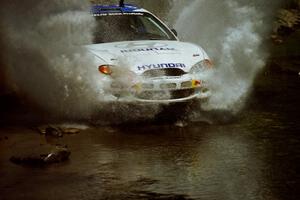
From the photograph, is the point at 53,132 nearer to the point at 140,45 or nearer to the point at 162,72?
the point at 162,72

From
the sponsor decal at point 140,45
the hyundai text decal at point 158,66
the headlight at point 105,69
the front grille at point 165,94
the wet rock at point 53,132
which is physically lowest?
the wet rock at point 53,132

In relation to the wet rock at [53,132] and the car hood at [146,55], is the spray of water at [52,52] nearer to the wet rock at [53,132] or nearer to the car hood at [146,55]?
the car hood at [146,55]

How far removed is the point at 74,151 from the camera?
828cm

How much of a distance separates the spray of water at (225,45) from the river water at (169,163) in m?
0.44

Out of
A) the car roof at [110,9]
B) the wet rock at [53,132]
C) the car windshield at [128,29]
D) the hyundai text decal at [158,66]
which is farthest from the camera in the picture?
the car roof at [110,9]

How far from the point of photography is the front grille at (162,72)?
377 inches

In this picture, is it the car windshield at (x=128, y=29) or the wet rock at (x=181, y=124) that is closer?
the wet rock at (x=181, y=124)

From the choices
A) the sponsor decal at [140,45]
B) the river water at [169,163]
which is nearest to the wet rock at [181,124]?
the river water at [169,163]

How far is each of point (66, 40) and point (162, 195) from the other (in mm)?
4315

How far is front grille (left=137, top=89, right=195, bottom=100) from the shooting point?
31.2 ft

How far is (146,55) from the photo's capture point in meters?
9.87

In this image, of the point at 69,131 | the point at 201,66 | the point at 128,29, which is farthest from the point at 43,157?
the point at 128,29

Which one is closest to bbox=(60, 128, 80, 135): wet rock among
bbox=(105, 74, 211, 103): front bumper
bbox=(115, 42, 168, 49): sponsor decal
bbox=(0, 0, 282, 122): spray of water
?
bbox=(0, 0, 282, 122): spray of water

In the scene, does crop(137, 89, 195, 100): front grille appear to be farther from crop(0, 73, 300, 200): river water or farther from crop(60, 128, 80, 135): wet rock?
crop(60, 128, 80, 135): wet rock
